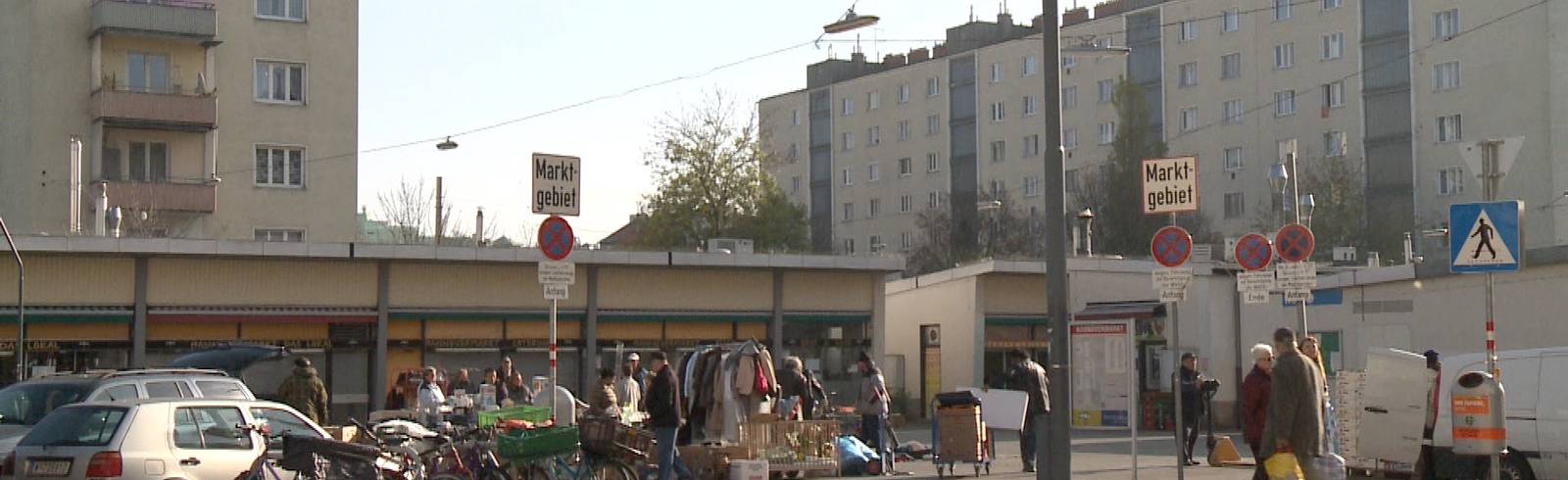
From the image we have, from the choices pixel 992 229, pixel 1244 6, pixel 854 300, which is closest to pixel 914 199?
pixel 992 229

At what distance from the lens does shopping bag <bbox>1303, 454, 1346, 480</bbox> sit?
13.8 meters

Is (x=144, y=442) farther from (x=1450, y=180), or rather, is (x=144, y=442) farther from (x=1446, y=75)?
(x=1450, y=180)

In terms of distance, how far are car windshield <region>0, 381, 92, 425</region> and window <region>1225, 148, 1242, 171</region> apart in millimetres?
62993

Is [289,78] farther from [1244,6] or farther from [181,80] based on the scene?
[1244,6]

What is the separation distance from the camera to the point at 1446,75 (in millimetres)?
68438

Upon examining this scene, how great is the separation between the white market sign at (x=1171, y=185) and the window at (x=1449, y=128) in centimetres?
5372

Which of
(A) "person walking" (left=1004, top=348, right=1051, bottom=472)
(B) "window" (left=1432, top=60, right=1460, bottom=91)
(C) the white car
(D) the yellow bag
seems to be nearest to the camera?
(D) the yellow bag

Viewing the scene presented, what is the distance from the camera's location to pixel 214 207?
4575cm

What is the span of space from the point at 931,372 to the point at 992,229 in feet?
A: 136

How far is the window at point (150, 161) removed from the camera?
45.8 meters

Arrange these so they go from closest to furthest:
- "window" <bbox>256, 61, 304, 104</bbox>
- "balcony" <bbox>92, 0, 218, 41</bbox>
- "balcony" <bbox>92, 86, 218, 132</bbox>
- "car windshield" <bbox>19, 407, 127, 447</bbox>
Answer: "car windshield" <bbox>19, 407, 127, 447</bbox> → "balcony" <bbox>92, 0, 218, 41</bbox> → "balcony" <bbox>92, 86, 218, 132</bbox> → "window" <bbox>256, 61, 304, 104</bbox>

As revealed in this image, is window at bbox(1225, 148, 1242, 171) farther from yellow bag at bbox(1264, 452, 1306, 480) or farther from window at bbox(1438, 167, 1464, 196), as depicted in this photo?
yellow bag at bbox(1264, 452, 1306, 480)

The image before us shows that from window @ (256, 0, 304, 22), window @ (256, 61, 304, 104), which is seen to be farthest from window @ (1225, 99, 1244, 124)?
window @ (256, 0, 304, 22)

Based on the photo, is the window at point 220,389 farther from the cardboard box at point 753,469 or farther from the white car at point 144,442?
the cardboard box at point 753,469
